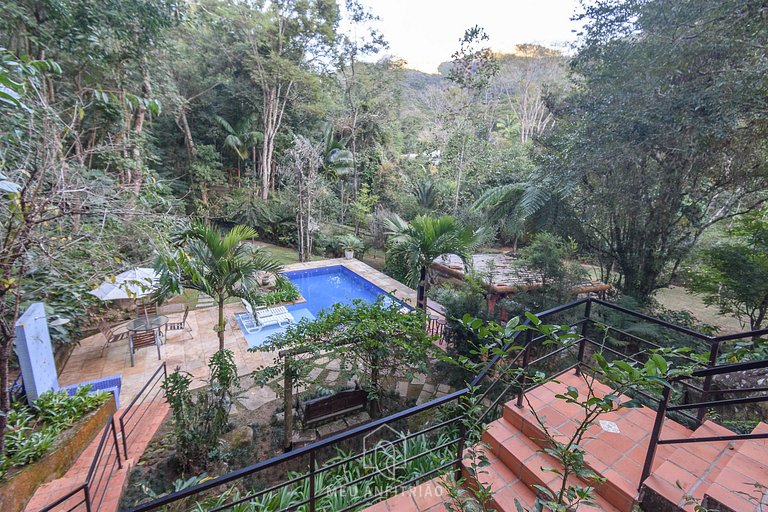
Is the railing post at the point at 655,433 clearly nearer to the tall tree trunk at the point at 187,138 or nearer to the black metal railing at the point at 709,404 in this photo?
the black metal railing at the point at 709,404

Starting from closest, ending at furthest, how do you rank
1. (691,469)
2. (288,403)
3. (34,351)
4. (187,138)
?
(691,469) → (34,351) → (288,403) → (187,138)

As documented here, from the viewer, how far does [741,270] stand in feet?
14.6

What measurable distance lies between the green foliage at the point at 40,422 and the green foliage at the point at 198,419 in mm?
849

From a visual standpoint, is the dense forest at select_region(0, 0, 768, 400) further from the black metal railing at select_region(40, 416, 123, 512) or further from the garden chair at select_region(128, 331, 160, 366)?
the black metal railing at select_region(40, 416, 123, 512)

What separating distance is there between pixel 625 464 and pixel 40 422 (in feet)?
16.2

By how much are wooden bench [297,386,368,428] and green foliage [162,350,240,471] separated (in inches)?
33.5

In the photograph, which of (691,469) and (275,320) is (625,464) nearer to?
(691,469)

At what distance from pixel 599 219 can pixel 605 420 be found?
14.2ft

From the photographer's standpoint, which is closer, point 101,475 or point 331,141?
point 101,475

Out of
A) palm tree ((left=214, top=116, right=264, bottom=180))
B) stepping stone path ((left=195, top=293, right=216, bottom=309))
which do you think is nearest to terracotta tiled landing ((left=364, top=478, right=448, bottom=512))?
stepping stone path ((left=195, top=293, right=216, bottom=309))

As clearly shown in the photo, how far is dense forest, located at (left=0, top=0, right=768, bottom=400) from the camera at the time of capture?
9.37ft

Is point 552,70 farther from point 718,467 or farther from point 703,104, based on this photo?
point 718,467

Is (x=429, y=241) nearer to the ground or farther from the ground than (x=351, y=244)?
farther from the ground

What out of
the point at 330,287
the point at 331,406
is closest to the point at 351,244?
the point at 330,287
